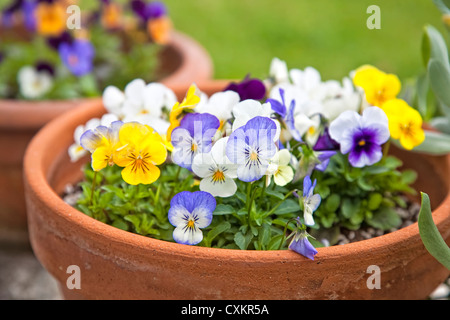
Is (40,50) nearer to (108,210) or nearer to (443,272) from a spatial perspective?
(108,210)

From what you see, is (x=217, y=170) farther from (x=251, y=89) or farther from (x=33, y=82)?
(x=33, y=82)

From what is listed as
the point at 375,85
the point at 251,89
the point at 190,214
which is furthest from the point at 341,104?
the point at 190,214

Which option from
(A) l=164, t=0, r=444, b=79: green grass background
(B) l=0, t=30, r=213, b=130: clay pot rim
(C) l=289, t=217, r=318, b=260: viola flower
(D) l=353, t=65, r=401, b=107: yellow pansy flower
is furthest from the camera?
(A) l=164, t=0, r=444, b=79: green grass background

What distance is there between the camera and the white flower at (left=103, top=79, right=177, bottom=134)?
1.09 metres

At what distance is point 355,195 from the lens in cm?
111

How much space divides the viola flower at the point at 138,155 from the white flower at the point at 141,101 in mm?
172

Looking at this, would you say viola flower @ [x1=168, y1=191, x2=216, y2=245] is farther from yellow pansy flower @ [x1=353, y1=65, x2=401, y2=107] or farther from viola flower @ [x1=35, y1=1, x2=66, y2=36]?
viola flower @ [x1=35, y1=1, x2=66, y2=36]

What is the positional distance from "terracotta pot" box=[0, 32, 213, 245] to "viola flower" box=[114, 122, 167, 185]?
0.57 meters

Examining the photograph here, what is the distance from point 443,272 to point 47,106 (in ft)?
3.04

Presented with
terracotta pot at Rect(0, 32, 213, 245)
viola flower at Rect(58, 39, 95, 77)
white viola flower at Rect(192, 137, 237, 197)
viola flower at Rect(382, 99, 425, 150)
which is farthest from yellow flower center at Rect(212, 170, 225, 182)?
viola flower at Rect(58, 39, 95, 77)

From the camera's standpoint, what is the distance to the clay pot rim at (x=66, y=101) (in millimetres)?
1426

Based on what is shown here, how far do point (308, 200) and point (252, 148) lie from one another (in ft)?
0.39

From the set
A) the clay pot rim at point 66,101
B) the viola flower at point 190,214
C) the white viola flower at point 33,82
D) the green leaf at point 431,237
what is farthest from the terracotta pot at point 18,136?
the green leaf at point 431,237
